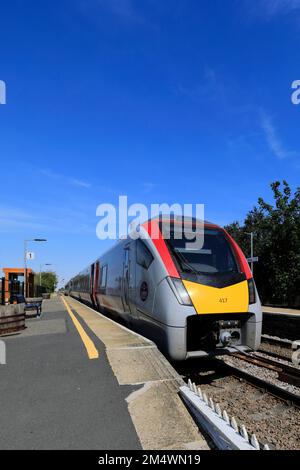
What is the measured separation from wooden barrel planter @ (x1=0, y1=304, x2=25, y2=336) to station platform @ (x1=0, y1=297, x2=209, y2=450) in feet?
9.85

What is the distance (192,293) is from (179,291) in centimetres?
22

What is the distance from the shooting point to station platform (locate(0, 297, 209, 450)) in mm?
3490

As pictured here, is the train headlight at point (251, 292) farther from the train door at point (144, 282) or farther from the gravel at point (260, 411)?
the train door at point (144, 282)

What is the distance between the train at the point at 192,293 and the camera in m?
6.60

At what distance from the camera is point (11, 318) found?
33.8 ft

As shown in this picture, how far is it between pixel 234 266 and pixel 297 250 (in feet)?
94.7

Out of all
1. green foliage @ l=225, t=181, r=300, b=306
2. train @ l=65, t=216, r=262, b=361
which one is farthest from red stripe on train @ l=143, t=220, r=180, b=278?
green foliage @ l=225, t=181, r=300, b=306

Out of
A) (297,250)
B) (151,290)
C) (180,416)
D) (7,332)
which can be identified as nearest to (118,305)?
(7,332)

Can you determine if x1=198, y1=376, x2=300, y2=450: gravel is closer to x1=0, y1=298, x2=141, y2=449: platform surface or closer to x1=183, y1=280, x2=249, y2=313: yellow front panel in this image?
x1=183, y1=280, x2=249, y2=313: yellow front panel

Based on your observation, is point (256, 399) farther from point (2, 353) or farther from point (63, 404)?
point (2, 353)

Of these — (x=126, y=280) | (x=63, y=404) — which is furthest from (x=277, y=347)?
(x=63, y=404)

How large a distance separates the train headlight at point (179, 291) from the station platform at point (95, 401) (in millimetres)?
886

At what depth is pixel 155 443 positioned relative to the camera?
3373 millimetres

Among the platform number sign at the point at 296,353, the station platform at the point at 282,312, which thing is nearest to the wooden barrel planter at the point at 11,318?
the platform number sign at the point at 296,353
